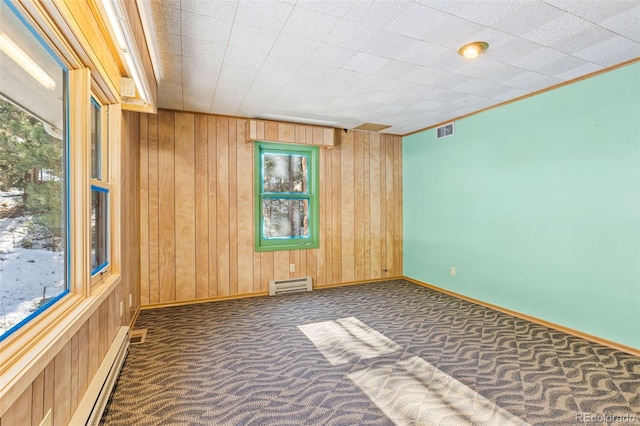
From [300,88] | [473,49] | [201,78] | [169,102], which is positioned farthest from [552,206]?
[169,102]

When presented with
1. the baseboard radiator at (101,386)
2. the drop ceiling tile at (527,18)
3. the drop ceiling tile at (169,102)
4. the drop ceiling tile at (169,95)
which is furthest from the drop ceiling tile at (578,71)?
the baseboard radiator at (101,386)

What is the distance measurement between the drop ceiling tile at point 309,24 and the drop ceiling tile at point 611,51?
6.86 ft

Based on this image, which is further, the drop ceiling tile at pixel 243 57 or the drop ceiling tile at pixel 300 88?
the drop ceiling tile at pixel 300 88

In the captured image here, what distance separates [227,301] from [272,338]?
1.44 m

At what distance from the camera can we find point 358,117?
14.6ft

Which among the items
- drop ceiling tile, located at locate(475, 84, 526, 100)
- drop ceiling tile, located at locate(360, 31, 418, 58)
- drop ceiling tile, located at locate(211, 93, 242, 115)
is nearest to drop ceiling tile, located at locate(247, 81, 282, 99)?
drop ceiling tile, located at locate(211, 93, 242, 115)

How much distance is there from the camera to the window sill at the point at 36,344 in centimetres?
99

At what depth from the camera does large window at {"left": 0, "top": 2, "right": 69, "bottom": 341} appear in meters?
1.14

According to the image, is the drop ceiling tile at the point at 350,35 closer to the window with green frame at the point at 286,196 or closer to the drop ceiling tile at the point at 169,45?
the drop ceiling tile at the point at 169,45

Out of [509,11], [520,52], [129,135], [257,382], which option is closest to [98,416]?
[257,382]

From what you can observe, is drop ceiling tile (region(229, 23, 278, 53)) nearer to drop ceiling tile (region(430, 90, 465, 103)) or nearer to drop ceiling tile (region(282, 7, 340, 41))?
drop ceiling tile (region(282, 7, 340, 41))

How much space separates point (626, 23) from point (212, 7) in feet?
9.22

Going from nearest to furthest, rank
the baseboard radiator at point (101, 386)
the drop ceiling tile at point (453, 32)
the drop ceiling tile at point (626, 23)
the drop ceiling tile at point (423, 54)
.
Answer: the baseboard radiator at point (101, 386) → the drop ceiling tile at point (626, 23) → the drop ceiling tile at point (453, 32) → the drop ceiling tile at point (423, 54)

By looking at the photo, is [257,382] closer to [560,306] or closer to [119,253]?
[119,253]
